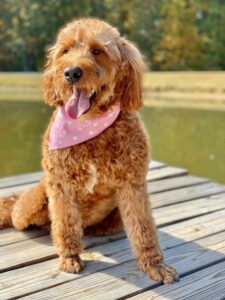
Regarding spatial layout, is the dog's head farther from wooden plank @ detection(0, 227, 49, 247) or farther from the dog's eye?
wooden plank @ detection(0, 227, 49, 247)

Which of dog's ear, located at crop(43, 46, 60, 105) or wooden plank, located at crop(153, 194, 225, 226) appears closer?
dog's ear, located at crop(43, 46, 60, 105)

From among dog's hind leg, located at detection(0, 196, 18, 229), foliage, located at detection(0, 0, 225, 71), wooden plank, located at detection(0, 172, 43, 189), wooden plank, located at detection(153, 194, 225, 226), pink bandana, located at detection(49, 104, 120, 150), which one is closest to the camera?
pink bandana, located at detection(49, 104, 120, 150)

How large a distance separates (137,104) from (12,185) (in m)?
1.94

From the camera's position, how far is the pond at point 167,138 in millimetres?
6852

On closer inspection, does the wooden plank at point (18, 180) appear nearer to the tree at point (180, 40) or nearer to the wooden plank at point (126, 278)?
the wooden plank at point (126, 278)

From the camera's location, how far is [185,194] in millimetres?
3820

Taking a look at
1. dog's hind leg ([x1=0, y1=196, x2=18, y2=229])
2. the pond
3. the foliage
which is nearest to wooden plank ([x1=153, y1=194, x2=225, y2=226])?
dog's hind leg ([x1=0, y1=196, x2=18, y2=229])

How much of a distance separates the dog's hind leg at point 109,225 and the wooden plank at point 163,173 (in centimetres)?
116

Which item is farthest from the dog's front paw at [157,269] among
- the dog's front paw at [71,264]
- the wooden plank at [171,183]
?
the wooden plank at [171,183]

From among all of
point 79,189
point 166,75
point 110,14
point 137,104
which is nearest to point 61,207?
point 79,189

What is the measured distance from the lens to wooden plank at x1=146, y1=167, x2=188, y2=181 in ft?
13.9

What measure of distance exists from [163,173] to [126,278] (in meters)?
1.92

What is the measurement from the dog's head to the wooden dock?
32.8 inches

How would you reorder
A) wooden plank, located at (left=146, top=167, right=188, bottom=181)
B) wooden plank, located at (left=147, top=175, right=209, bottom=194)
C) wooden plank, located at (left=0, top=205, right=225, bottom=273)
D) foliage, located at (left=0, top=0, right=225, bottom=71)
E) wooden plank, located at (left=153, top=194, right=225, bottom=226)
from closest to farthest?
wooden plank, located at (left=0, top=205, right=225, bottom=273), wooden plank, located at (left=153, top=194, right=225, bottom=226), wooden plank, located at (left=147, top=175, right=209, bottom=194), wooden plank, located at (left=146, top=167, right=188, bottom=181), foliage, located at (left=0, top=0, right=225, bottom=71)
